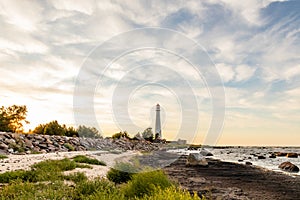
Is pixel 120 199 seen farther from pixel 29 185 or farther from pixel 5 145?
pixel 5 145

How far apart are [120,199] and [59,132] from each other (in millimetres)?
42939

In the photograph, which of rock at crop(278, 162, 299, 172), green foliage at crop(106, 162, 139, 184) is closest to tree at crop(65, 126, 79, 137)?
rock at crop(278, 162, 299, 172)

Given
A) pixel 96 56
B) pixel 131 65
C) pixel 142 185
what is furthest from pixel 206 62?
pixel 142 185

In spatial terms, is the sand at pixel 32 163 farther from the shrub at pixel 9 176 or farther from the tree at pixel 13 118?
the tree at pixel 13 118

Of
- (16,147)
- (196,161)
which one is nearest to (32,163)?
(16,147)

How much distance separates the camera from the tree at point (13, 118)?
127 feet

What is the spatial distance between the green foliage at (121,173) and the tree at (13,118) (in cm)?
3070

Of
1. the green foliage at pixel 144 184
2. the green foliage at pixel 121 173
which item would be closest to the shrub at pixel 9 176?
the green foliage at pixel 121 173

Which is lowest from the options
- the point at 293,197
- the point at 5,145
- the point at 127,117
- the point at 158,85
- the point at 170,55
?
the point at 293,197

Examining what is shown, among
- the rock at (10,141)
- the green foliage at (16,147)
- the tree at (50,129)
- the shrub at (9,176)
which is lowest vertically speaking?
the shrub at (9,176)

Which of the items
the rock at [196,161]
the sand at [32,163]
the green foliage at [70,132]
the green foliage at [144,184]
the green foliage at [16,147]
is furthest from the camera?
the green foliage at [70,132]

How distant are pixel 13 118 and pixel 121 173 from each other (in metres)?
32.7

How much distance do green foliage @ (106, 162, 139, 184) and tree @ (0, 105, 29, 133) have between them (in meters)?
30.7

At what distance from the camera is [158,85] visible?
1675cm
